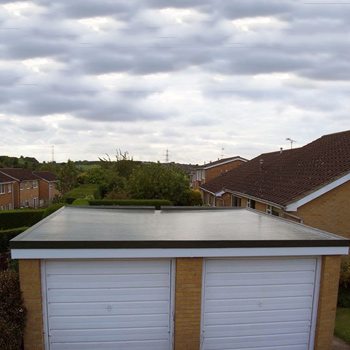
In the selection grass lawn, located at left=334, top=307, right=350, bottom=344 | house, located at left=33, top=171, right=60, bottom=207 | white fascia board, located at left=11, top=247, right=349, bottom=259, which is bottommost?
house, located at left=33, top=171, right=60, bottom=207

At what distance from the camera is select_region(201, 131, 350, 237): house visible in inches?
595

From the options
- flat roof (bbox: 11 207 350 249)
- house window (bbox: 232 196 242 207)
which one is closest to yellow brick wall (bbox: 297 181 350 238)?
flat roof (bbox: 11 207 350 249)

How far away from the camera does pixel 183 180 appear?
1210 inches

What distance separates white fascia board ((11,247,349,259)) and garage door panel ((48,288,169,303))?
88 centimetres

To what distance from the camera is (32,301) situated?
22.2 feet

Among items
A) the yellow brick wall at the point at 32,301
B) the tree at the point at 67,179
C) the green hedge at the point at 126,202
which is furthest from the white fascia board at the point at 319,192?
the tree at the point at 67,179

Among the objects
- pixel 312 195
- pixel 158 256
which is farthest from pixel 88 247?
pixel 312 195

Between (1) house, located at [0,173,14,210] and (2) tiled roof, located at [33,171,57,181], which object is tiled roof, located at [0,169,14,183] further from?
(2) tiled roof, located at [33,171,57,181]

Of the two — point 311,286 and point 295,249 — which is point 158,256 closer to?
point 295,249

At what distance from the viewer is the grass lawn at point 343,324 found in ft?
30.0

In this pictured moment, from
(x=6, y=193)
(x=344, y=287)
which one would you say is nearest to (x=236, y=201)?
(x=344, y=287)

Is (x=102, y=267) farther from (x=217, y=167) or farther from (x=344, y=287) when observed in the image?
(x=217, y=167)

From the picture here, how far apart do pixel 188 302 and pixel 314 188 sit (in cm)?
995

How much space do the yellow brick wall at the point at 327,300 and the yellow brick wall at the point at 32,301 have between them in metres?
5.82
